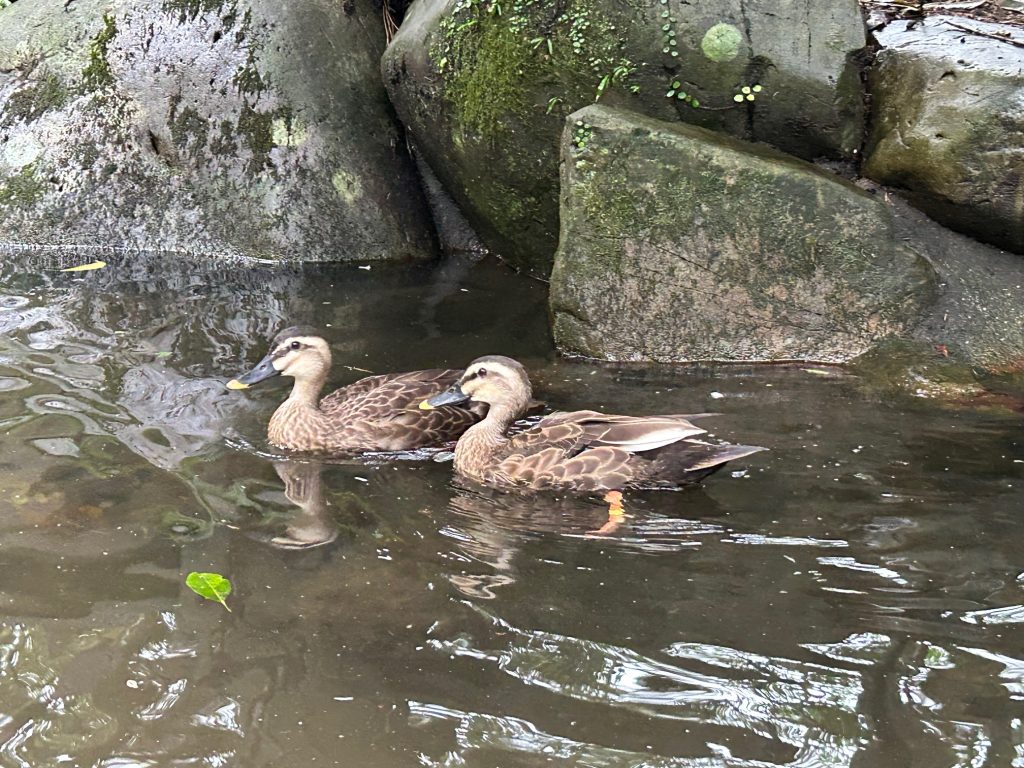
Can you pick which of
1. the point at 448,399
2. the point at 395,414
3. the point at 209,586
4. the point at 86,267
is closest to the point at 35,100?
the point at 86,267

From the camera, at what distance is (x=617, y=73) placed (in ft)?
22.9

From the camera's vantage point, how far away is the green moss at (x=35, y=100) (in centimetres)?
947

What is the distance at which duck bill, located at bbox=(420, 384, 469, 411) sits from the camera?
5809mm

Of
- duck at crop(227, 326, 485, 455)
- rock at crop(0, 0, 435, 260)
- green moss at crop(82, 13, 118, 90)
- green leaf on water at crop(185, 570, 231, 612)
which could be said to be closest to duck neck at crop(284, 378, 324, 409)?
duck at crop(227, 326, 485, 455)

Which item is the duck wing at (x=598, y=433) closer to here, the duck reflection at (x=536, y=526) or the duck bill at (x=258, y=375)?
the duck reflection at (x=536, y=526)

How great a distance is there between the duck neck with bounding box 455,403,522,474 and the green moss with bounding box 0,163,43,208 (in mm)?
5688

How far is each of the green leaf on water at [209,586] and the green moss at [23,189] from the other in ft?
21.2

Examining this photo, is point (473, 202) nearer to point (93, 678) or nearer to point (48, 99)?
point (48, 99)

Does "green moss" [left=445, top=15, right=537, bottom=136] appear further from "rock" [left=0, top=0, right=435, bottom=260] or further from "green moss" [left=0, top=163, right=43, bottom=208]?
"green moss" [left=0, top=163, right=43, bottom=208]

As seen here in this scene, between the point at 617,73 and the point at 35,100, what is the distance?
5709 mm

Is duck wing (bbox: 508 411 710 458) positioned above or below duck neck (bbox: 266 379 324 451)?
above

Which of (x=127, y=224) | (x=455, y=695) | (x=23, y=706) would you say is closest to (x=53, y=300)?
(x=127, y=224)

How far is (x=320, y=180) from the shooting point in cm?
905

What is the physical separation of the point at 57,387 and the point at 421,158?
4.31 metres
